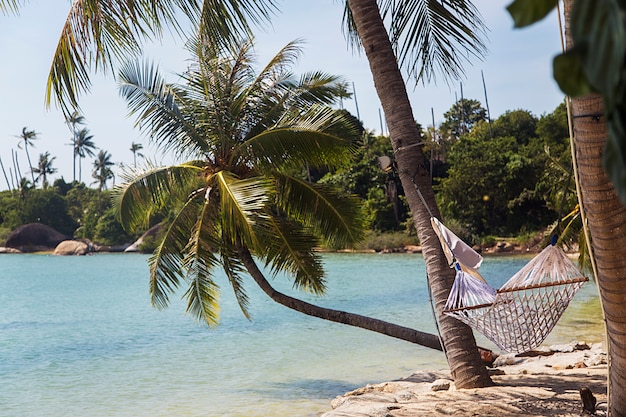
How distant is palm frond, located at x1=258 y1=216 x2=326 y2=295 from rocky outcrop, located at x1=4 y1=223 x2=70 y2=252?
126 feet

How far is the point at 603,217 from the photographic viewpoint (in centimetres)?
294

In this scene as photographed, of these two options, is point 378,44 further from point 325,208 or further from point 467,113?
point 467,113

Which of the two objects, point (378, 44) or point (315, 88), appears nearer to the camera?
point (378, 44)

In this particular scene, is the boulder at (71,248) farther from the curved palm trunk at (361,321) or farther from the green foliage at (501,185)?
the curved palm trunk at (361,321)

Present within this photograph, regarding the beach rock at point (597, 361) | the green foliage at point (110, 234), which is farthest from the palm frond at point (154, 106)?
the green foliage at point (110, 234)

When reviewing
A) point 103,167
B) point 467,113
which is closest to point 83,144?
point 103,167

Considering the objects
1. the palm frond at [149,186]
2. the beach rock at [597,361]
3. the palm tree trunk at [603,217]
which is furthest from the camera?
the palm frond at [149,186]

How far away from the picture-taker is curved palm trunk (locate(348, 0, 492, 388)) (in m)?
4.79

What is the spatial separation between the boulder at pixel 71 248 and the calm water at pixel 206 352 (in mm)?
20011

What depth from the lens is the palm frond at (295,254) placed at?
6887 millimetres

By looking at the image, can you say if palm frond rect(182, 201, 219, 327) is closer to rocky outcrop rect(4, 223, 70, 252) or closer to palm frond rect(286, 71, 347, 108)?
palm frond rect(286, 71, 347, 108)

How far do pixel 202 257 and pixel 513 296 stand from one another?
11.7 feet

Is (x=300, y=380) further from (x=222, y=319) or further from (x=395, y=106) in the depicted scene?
(x=222, y=319)

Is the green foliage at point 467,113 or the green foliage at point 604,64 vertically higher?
the green foliage at point 467,113
